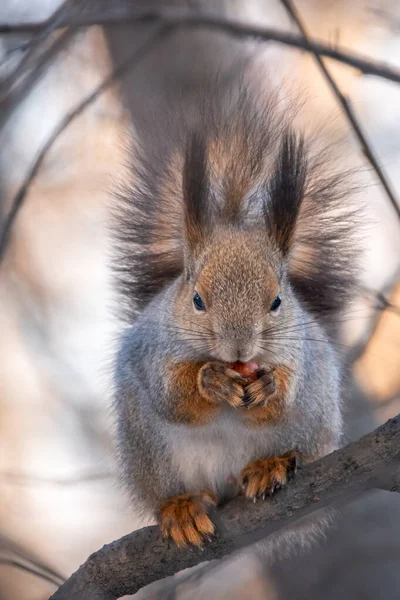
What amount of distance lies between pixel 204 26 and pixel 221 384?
3.23 feet

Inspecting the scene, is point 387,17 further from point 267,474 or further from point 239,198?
point 267,474

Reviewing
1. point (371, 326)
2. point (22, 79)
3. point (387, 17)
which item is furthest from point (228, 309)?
point (387, 17)

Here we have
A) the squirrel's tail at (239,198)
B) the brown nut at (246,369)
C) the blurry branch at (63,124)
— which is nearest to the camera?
the blurry branch at (63,124)

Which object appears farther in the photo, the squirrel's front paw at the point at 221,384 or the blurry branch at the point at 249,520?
the squirrel's front paw at the point at 221,384

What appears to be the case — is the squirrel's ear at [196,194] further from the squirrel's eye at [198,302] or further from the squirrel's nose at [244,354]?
the squirrel's nose at [244,354]

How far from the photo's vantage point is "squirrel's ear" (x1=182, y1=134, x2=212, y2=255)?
8.03ft

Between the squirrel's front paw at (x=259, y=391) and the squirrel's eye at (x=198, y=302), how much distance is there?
24 centimetres

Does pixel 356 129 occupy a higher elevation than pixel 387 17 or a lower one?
lower

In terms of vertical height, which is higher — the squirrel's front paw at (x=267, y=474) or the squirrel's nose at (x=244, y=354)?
the squirrel's nose at (x=244, y=354)

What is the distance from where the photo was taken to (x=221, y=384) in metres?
2.20

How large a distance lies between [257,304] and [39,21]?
941mm

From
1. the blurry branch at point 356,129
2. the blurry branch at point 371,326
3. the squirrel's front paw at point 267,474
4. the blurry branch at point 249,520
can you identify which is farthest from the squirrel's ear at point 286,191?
the blurry branch at point 249,520

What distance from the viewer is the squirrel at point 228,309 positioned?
88.9 inches

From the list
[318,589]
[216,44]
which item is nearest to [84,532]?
[318,589]
